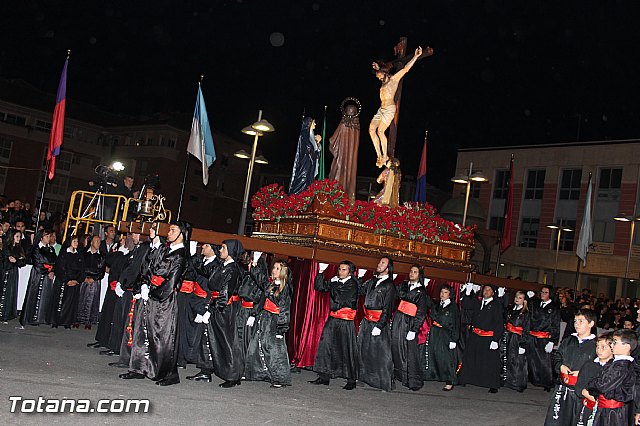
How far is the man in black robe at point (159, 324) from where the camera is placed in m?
8.55

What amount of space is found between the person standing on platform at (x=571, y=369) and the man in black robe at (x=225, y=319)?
13.5 ft

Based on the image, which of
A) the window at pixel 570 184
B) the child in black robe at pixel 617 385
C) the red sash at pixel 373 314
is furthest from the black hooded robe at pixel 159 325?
the window at pixel 570 184

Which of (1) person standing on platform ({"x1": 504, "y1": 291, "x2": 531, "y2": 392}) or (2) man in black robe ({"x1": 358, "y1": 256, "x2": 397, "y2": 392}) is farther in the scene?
(1) person standing on platform ({"x1": 504, "y1": 291, "x2": 531, "y2": 392})

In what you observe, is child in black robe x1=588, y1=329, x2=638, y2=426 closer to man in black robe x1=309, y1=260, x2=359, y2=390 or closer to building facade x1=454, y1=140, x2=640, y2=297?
man in black robe x1=309, y1=260, x2=359, y2=390

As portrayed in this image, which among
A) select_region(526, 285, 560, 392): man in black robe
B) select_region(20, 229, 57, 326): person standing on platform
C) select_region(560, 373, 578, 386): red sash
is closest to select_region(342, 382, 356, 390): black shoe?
select_region(560, 373, 578, 386): red sash

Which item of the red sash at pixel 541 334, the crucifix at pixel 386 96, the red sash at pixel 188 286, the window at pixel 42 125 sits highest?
the window at pixel 42 125

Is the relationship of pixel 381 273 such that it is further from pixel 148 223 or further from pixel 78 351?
pixel 78 351

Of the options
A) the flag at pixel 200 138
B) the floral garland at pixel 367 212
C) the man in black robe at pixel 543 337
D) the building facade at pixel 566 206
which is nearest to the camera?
the floral garland at pixel 367 212

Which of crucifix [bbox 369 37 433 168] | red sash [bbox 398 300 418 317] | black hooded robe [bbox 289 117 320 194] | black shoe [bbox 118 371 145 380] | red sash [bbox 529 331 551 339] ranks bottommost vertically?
black shoe [bbox 118 371 145 380]

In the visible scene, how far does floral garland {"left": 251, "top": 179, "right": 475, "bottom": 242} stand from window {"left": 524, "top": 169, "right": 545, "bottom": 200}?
27938 millimetres

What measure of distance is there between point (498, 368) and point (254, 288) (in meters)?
5.33

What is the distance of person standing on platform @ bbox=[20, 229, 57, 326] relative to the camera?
13422mm

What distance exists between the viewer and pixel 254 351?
9891 mm

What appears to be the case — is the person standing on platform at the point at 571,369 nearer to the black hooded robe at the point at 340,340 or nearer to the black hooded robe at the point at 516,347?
the black hooded robe at the point at 340,340
